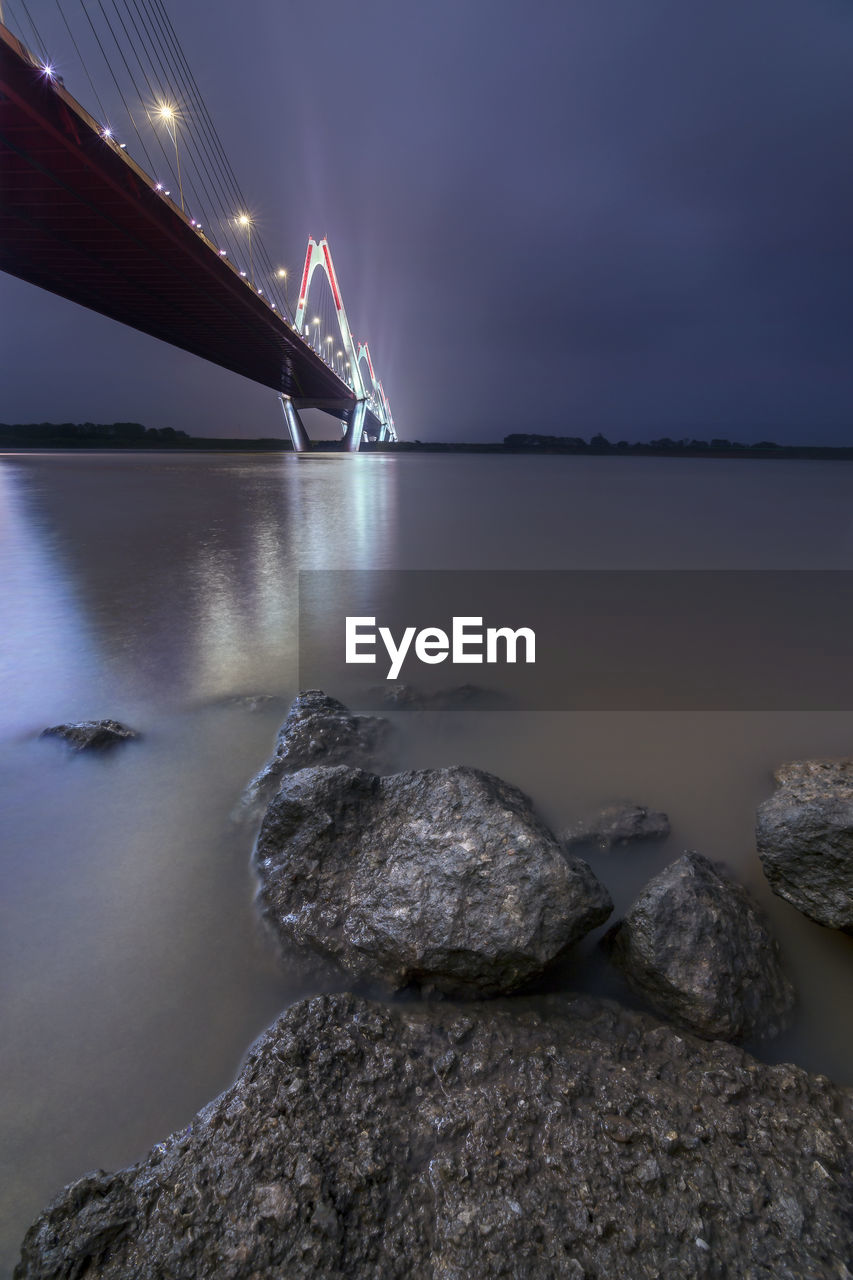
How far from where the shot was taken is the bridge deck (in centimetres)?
1216

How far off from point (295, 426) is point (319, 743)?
54.6 meters

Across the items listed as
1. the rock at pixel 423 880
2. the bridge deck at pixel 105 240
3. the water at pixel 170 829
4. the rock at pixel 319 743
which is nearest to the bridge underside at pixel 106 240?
the bridge deck at pixel 105 240

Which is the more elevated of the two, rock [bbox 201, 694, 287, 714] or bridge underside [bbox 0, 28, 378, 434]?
bridge underside [bbox 0, 28, 378, 434]

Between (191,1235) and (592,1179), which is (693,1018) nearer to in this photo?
(592,1179)

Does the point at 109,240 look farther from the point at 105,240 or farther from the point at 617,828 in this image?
the point at 617,828

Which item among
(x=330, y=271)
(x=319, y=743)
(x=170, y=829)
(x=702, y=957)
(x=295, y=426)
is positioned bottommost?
(x=170, y=829)

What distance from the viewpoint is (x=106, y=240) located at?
18.5 metres

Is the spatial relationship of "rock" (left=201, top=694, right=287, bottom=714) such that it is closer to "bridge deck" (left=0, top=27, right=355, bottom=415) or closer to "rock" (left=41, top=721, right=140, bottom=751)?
"rock" (left=41, top=721, right=140, bottom=751)

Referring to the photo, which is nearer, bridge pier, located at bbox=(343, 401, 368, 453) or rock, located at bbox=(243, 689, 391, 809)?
rock, located at bbox=(243, 689, 391, 809)

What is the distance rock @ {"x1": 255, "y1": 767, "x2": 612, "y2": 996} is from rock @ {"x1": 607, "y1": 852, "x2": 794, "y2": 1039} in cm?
14

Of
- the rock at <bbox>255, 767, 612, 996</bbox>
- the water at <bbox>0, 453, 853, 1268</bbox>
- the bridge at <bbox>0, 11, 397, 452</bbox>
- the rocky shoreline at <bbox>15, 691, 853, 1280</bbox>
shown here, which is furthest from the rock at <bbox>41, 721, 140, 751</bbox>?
the bridge at <bbox>0, 11, 397, 452</bbox>

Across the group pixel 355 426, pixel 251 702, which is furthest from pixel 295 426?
pixel 251 702

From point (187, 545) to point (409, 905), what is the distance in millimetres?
8986

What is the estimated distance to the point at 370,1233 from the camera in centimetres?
103
